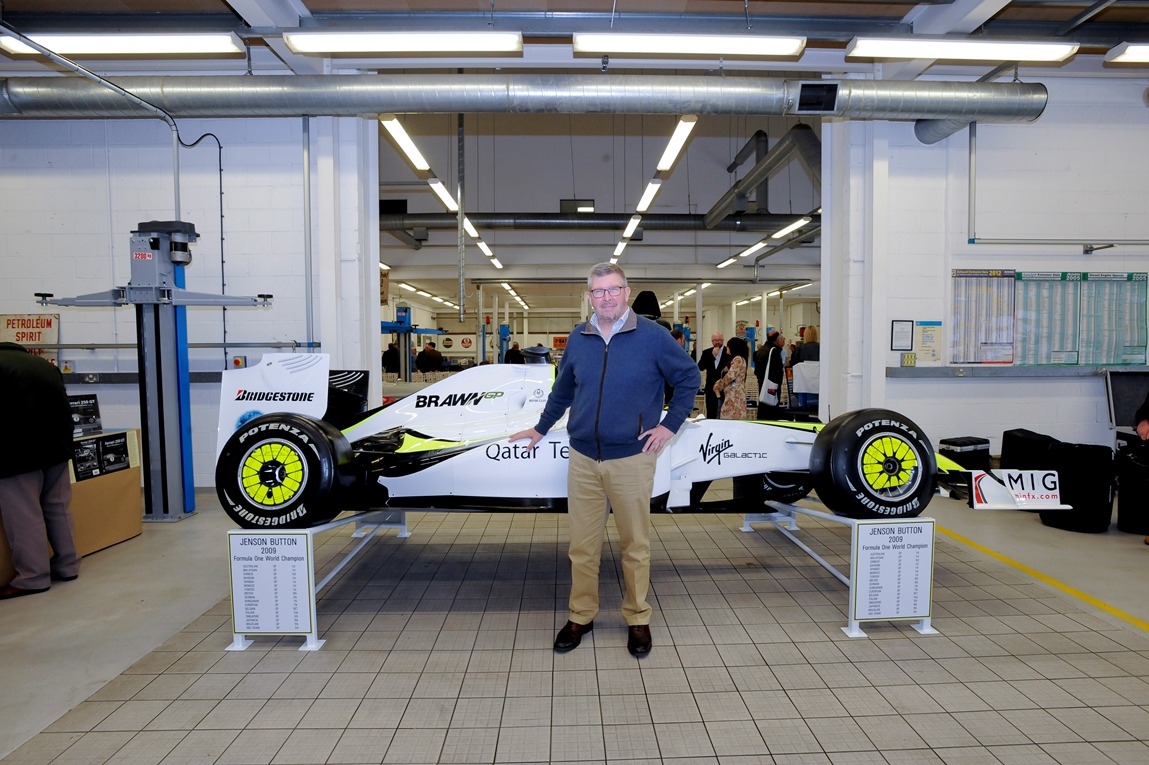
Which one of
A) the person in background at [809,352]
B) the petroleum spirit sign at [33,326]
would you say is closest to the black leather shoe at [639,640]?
the person in background at [809,352]

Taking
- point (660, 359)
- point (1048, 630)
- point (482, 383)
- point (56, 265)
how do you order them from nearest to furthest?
point (660, 359)
point (1048, 630)
point (482, 383)
point (56, 265)

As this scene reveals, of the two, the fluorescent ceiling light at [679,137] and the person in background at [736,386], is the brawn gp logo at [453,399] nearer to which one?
the fluorescent ceiling light at [679,137]

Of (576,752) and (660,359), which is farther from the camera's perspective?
(660,359)

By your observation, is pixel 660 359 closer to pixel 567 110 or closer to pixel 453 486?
pixel 453 486

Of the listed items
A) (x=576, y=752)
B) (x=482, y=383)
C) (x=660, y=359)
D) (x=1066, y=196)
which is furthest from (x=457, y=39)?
(x=1066, y=196)

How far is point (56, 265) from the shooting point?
654 centimetres

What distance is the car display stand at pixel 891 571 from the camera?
3.23 meters

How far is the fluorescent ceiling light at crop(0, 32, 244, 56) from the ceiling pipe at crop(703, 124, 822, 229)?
6.23 meters

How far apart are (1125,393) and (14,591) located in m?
9.32

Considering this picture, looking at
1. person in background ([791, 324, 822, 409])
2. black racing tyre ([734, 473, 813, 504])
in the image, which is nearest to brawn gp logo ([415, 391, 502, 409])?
black racing tyre ([734, 473, 813, 504])

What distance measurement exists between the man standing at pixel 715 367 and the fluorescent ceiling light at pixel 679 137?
2650mm

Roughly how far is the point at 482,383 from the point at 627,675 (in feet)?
6.75

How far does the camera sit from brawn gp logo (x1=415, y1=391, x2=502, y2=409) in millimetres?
4164

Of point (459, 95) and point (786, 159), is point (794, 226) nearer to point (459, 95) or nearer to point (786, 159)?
point (786, 159)
